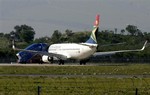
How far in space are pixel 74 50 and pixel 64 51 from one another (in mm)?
2937

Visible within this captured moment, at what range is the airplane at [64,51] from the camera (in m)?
109

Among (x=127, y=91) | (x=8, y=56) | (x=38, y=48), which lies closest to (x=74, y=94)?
(x=127, y=91)

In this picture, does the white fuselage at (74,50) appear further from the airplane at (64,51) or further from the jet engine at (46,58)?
the jet engine at (46,58)

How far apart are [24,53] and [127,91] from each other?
91917 mm

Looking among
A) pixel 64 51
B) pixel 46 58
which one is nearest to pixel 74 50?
pixel 64 51

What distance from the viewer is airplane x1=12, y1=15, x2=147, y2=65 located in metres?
109

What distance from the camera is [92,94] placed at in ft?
105

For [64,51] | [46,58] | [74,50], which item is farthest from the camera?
[46,58]

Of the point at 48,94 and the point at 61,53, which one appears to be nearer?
the point at 48,94

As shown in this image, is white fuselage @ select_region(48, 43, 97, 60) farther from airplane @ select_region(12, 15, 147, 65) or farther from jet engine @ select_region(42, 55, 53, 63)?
jet engine @ select_region(42, 55, 53, 63)

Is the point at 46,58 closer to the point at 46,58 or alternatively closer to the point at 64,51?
the point at 46,58

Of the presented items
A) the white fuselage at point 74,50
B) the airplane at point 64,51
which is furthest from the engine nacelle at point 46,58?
the white fuselage at point 74,50

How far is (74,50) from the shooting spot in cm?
11281

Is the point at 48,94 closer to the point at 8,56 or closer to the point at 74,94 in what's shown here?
the point at 74,94
